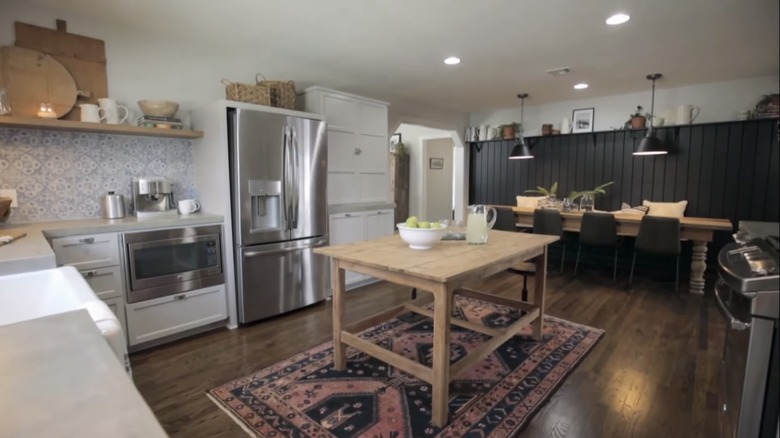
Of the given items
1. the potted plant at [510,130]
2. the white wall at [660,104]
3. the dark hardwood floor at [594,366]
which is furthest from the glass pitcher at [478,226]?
the potted plant at [510,130]

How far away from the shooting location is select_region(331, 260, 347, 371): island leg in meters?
2.21

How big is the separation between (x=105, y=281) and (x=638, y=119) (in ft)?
18.9

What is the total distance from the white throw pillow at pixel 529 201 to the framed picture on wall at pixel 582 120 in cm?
108

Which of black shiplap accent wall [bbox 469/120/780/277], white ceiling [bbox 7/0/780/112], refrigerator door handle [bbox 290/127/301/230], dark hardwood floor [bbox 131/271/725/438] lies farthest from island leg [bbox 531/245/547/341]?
black shiplap accent wall [bbox 469/120/780/277]

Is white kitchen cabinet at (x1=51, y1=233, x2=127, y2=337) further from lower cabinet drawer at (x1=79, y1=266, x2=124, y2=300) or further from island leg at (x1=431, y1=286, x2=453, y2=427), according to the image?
island leg at (x1=431, y1=286, x2=453, y2=427)

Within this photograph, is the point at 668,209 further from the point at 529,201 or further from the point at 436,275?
the point at 436,275

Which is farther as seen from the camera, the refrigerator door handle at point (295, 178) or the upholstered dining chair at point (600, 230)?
the upholstered dining chair at point (600, 230)

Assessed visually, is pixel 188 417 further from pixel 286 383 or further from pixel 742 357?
pixel 742 357

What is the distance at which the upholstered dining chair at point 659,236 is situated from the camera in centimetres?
388

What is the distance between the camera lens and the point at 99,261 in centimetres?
241

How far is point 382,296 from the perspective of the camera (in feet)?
12.5

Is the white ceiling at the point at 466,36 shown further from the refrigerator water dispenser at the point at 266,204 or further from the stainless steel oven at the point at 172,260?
the stainless steel oven at the point at 172,260

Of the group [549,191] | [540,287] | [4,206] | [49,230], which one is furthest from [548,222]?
[4,206]

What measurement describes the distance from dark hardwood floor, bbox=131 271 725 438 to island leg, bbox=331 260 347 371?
43 cm
